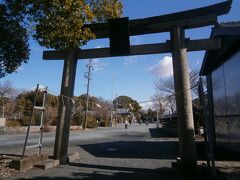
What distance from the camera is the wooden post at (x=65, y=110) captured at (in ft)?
35.6

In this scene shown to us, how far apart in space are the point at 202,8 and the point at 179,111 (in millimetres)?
3328

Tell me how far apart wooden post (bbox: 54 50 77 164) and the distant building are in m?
5.81

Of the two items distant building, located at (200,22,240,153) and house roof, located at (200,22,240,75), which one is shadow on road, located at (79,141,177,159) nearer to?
distant building, located at (200,22,240,153)

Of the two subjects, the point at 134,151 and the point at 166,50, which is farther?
the point at 134,151

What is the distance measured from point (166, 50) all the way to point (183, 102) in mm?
1951

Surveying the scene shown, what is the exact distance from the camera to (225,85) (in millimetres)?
14227

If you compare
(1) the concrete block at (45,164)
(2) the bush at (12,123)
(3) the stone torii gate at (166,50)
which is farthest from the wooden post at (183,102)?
(2) the bush at (12,123)

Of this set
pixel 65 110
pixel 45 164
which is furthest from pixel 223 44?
pixel 45 164

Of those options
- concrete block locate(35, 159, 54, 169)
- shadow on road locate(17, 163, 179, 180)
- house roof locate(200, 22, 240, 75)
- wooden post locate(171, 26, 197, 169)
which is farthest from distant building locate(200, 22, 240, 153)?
concrete block locate(35, 159, 54, 169)

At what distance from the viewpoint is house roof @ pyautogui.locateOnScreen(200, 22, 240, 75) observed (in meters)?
10.9

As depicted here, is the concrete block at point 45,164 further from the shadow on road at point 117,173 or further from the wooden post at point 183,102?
the wooden post at point 183,102

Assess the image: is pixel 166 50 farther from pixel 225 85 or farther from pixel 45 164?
pixel 45 164

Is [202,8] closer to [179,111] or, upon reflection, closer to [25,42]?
[179,111]

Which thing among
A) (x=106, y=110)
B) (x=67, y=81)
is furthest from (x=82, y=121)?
(x=67, y=81)
